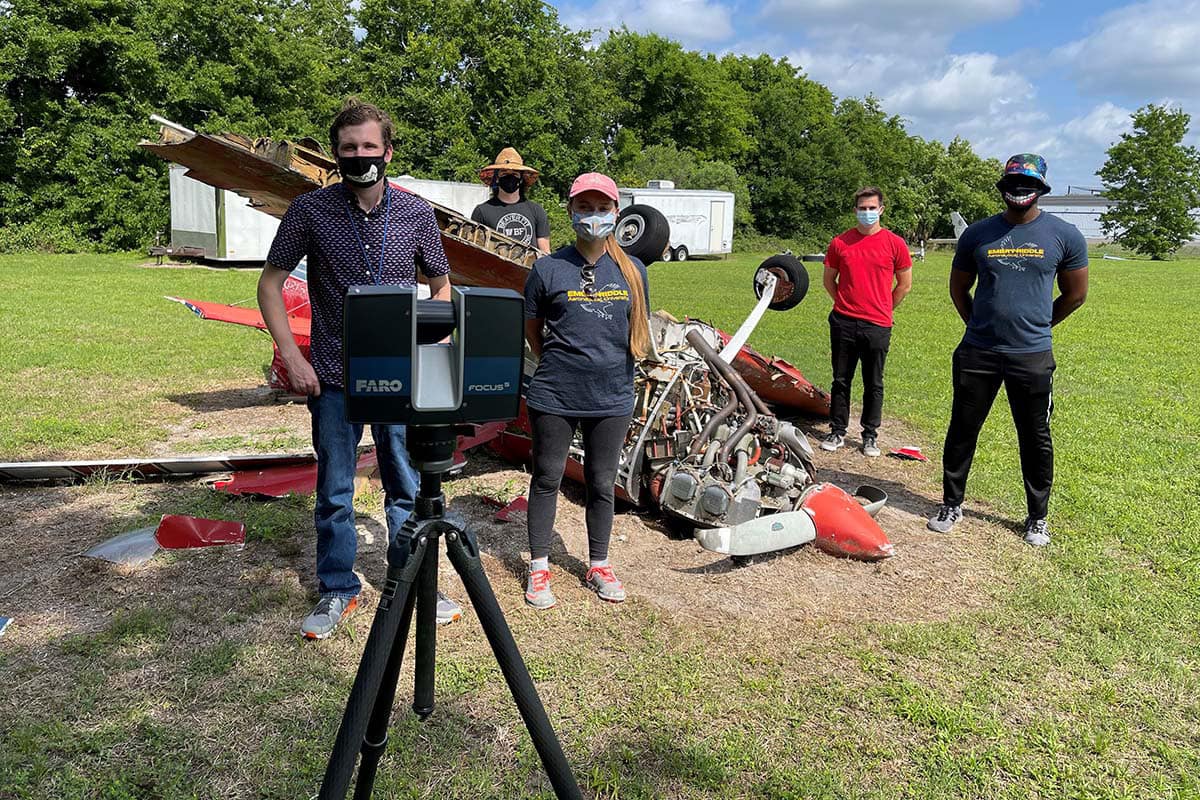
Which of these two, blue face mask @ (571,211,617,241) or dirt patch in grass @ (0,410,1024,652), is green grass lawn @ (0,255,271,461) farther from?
blue face mask @ (571,211,617,241)

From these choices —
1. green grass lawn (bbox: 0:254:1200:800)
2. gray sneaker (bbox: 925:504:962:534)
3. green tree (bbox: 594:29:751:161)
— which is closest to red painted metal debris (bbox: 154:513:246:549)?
green grass lawn (bbox: 0:254:1200:800)

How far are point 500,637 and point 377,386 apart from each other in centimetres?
69

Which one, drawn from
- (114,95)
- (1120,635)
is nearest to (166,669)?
(1120,635)

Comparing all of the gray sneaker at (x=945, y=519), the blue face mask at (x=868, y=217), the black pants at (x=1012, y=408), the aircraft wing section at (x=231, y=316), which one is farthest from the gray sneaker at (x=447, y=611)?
the blue face mask at (x=868, y=217)

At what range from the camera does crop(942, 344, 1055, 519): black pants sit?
186 inches

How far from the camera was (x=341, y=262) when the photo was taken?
3232 millimetres

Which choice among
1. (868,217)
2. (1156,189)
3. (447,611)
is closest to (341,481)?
(447,611)

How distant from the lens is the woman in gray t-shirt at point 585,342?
3740mm

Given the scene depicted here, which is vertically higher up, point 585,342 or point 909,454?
point 585,342

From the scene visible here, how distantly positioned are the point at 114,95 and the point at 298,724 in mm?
34008

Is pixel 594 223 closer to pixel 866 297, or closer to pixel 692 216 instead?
pixel 866 297

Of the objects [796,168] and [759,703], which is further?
[796,168]

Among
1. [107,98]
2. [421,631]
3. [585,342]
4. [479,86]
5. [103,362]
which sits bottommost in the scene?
[103,362]

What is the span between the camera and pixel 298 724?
298cm
